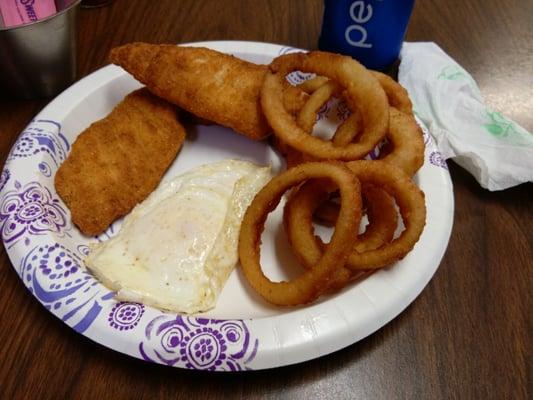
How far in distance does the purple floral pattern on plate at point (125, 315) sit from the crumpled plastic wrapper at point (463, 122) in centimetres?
107

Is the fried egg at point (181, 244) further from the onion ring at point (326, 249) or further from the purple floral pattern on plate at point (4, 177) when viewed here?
the purple floral pattern on plate at point (4, 177)

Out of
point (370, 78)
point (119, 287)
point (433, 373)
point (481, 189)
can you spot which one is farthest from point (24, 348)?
point (481, 189)

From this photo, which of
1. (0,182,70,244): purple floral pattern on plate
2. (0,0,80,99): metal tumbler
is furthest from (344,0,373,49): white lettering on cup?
(0,182,70,244): purple floral pattern on plate

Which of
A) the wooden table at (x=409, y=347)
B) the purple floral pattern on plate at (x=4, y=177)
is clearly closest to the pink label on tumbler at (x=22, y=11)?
the wooden table at (x=409, y=347)

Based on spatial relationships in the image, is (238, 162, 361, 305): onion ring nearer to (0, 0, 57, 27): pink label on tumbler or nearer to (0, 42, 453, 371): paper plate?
(0, 42, 453, 371): paper plate

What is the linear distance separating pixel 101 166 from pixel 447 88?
1.27m

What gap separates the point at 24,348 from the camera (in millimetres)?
1109

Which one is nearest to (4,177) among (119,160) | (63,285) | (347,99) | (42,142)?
(42,142)

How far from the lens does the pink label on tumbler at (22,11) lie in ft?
5.25

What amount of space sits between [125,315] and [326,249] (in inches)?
19.1

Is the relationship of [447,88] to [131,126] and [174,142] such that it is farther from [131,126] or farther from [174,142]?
[131,126]

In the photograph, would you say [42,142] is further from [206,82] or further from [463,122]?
[463,122]

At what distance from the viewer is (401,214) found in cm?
120

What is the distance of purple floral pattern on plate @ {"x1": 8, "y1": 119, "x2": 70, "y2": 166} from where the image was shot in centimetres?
138
